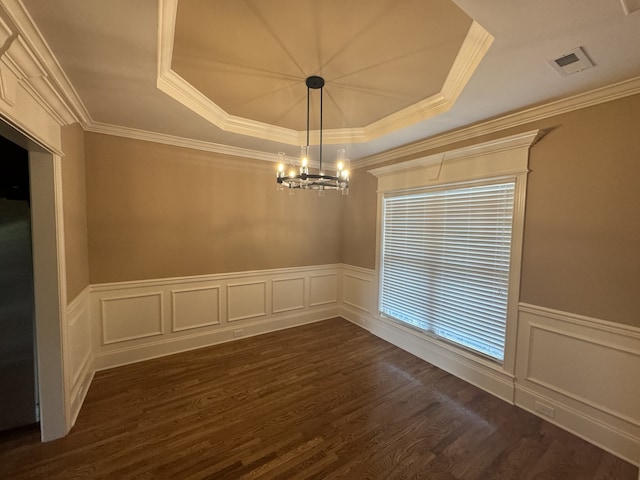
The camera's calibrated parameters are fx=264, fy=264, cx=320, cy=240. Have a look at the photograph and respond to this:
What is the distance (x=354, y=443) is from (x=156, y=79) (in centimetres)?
320

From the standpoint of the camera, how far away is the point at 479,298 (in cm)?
291

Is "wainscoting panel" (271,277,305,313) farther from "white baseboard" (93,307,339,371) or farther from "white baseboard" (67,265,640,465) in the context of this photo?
"white baseboard" (93,307,339,371)

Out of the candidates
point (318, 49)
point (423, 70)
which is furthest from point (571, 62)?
point (318, 49)

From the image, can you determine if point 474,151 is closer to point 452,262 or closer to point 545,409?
point 452,262

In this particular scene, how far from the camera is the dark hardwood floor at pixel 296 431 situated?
187 cm

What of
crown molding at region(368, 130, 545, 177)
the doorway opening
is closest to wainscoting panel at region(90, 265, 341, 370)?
the doorway opening

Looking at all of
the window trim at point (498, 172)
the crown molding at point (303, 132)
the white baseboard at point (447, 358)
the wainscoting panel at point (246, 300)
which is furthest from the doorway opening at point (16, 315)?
the window trim at point (498, 172)

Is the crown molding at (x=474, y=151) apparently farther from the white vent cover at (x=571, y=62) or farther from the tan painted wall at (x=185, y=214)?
the tan painted wall at (x=185, y=214)

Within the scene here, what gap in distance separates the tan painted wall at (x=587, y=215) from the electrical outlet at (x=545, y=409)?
899 millimetres

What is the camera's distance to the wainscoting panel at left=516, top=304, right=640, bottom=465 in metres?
1.99

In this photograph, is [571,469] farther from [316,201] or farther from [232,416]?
[316,201]

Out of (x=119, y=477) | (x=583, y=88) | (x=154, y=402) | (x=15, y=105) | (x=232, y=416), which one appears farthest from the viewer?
(x=154, y=402)

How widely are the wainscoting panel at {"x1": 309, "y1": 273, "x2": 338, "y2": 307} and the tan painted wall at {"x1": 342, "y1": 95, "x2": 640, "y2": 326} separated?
290 cm

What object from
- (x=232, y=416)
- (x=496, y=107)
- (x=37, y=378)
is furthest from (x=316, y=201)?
(x=37, y=378)
